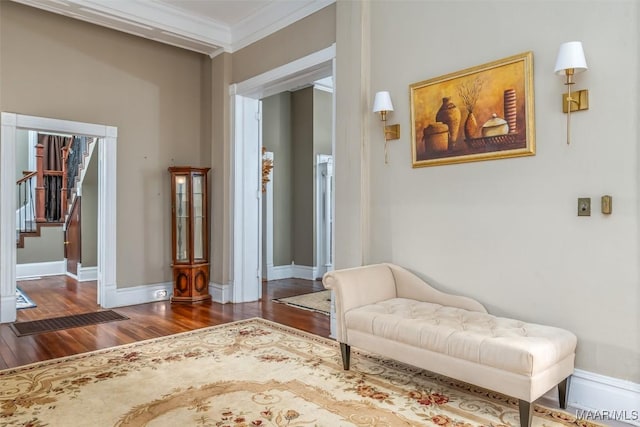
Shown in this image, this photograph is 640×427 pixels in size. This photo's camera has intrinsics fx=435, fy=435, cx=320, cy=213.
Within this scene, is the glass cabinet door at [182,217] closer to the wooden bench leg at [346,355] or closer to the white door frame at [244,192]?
the white door frame at [244,192]

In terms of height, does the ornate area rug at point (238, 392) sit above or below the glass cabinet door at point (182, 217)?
below

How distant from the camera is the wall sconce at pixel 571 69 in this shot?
8.16 feet

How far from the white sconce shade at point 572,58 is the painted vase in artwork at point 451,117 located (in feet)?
2.61

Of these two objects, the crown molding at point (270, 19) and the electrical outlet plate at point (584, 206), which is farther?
the crown molding at point (270, 19)

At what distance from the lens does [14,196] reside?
4.50 m

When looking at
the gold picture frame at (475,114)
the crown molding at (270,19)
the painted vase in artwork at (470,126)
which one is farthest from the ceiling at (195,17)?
the painted vase in artwork at (470,126)

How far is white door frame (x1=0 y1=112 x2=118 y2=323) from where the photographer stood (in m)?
4.44

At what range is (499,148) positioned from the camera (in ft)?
9.82

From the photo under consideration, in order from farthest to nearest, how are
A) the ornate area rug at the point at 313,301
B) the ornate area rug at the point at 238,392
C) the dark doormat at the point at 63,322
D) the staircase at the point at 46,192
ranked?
the staircase at the point at 46,192 < the ornate area rug at the point at 313,301 < the dark doormat at the point at 63,322 < the ornate area rug at the point at 238,392

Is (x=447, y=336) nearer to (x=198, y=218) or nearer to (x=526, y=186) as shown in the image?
(x=526, y=186)

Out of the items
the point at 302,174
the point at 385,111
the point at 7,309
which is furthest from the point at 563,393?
the point at 302,174

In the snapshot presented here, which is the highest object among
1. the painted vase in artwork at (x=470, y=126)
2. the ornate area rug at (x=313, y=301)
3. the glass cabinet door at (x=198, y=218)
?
the painted vase in artwork at (x=470, y=126)

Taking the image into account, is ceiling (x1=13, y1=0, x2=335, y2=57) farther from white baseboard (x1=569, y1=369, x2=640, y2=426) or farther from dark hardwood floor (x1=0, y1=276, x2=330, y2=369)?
white baseboard (x1=569, y1=369, x2=640, y2=426)

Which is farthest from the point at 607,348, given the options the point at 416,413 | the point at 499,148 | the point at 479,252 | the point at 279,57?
the point at 279,57
